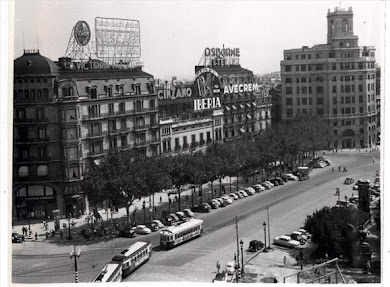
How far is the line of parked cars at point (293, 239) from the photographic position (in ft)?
121

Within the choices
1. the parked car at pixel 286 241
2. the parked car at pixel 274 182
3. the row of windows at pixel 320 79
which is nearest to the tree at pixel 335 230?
the parked car at pixel 286 241

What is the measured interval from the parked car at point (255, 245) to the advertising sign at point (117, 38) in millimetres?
16263

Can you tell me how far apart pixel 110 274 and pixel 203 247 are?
8.43 meters

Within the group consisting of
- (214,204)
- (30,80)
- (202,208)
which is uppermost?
(30,80)

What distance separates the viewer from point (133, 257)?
32938 mm

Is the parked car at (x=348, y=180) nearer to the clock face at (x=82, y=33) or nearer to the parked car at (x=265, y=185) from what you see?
the parked car at (x=265, y=185)

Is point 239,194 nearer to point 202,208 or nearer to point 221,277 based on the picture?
point 202,208

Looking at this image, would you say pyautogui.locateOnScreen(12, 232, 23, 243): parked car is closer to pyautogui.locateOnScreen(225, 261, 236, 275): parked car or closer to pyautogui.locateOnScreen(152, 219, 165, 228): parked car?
pyautogui.locateOnScreen(152, 219, 165, 228): parked car

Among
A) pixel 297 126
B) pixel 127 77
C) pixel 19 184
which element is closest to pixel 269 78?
pixel 297 126

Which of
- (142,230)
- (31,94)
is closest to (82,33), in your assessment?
(31,94)

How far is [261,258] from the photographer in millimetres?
34969

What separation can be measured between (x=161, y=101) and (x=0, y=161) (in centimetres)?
3182

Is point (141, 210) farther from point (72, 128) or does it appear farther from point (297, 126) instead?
point (297, 126)

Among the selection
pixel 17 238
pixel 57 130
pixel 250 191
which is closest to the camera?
pixel 17 238
